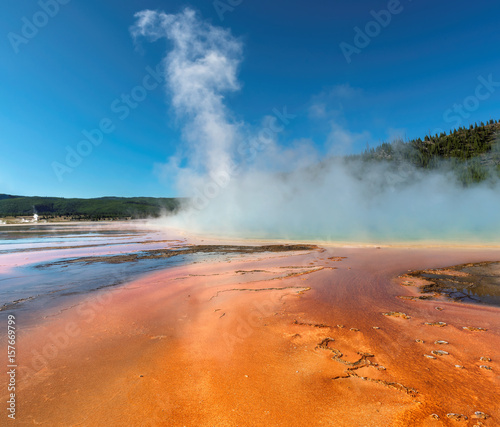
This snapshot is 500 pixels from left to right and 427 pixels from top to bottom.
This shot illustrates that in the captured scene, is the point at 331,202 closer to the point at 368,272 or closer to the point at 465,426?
the point at 368,272

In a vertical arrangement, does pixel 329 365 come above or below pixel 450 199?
below

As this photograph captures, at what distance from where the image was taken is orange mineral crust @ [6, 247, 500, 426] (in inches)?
132

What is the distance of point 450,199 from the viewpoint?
51.7 meters

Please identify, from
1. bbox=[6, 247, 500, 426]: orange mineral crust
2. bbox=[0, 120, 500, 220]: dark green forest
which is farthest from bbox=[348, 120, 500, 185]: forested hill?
bbox=[6, 247, 500, 426]: orange mineral crust

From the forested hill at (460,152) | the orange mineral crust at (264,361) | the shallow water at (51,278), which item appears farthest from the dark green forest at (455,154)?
the shallow water at (51,278)

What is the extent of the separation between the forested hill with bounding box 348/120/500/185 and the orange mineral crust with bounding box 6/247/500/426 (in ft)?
231

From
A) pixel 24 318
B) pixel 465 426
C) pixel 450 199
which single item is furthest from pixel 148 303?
pixel 450 199

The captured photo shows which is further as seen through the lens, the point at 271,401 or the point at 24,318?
the point at 24,318

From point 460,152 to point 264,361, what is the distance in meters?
93.4

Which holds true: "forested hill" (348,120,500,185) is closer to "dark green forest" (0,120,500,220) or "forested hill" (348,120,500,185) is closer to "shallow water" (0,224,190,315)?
"dark green forest" (0,120,500,220)

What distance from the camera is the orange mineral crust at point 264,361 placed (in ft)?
11.0

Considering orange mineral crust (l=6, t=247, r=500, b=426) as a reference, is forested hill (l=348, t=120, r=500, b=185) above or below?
above

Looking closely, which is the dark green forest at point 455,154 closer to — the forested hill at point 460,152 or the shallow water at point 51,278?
the forested hill at point 460,152

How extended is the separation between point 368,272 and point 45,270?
17.2 m
